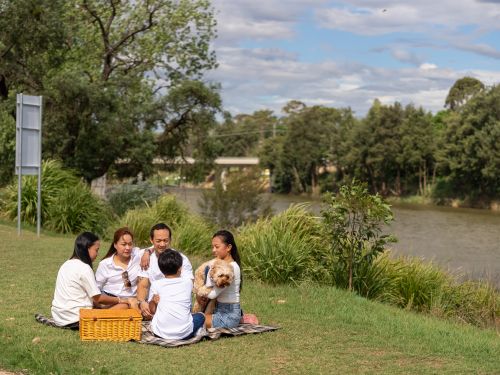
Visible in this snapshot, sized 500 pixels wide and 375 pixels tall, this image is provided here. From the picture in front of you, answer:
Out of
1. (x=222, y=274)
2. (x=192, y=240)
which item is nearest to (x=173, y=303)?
(x=222, y=274)

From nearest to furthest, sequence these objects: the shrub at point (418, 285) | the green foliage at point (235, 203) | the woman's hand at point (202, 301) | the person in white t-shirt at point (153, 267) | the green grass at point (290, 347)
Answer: the green grass at point (290, 347)
the woman's hand at point (202, 301)
the person in white t-shirt at point (153, 267)
the shrub at point (418, 285)
the green foliage at point (235, 203)

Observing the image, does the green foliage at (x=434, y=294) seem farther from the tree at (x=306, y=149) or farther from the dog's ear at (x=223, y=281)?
the tree at (x=306, y=149)

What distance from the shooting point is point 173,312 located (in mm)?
7242

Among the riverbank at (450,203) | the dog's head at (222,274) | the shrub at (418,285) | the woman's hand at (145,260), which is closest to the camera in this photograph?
the dog's head at (222,274)

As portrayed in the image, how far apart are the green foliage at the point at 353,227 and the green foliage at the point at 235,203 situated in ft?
36.9

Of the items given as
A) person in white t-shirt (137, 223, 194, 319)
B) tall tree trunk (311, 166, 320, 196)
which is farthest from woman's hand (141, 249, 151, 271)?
tall tree trunk (311, 166, 320, 196)

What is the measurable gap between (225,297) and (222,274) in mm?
344

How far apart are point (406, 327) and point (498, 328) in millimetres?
3566

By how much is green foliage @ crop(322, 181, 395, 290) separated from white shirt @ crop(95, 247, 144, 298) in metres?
3.76

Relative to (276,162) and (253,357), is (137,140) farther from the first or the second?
(276,162)

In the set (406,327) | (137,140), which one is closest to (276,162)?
(137,140)

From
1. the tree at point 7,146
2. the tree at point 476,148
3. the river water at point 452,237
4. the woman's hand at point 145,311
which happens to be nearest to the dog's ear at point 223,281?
the woman's hand at point 145,311

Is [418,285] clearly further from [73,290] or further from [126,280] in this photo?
[73,290]

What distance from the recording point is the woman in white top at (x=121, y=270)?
27.2 ft
